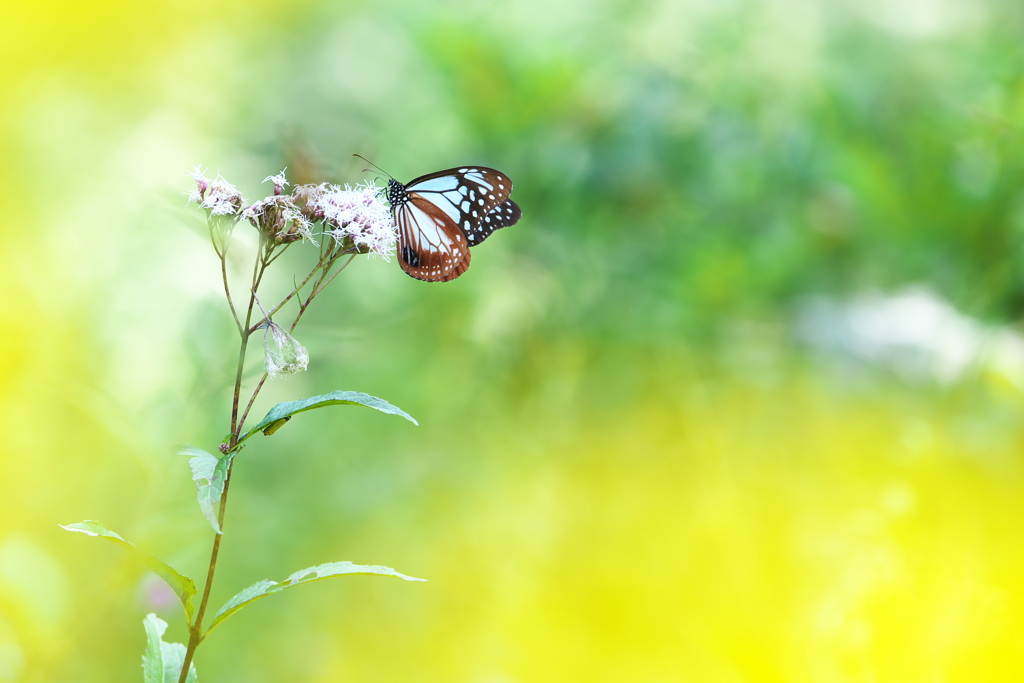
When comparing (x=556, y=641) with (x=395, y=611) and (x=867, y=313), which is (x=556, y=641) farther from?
(x=867, y=313)

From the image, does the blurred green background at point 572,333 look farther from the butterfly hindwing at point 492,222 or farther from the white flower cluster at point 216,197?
the white flower cluster at point 216,197

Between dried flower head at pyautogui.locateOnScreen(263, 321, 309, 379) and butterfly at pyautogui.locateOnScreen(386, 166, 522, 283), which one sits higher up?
butterfly at pyautogui.locateOnScreen(386, 166, 522, 283)

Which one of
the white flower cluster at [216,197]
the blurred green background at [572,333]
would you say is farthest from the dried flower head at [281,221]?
the blurred green background at [572,333]

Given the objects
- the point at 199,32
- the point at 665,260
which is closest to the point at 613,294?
the point at 665,260

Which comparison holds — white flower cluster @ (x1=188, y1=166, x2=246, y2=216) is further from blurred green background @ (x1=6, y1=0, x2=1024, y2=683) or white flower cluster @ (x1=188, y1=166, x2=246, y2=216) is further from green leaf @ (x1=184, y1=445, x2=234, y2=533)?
blurred green background @ (x1=6, y1=0, x2=1024, y2=683)

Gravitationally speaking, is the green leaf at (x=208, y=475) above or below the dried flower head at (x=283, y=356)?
below

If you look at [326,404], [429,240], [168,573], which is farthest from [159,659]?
[429,240]

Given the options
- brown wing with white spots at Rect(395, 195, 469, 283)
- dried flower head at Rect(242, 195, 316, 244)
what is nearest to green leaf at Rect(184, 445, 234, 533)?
dried flower head at Rect(242, 195, 316, 244)
